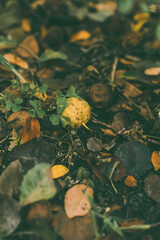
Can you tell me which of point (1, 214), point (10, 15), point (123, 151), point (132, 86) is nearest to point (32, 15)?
point (10, 15)

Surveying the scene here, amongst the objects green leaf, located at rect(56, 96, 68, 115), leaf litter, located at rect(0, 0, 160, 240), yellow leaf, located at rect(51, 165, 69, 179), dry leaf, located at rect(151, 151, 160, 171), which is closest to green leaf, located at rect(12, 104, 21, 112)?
leaf litter, located at rect(0, 0, 160, 240)

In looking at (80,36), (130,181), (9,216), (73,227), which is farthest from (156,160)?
(80,36)

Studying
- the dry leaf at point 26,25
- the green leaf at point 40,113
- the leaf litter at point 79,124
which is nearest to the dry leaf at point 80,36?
the leaf litter at point 79,124

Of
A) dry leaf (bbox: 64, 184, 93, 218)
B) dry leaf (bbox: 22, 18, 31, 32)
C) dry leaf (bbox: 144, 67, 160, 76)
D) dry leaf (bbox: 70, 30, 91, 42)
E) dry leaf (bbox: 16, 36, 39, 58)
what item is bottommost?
dry leaf (bbox: 64, 184, 93, 218)

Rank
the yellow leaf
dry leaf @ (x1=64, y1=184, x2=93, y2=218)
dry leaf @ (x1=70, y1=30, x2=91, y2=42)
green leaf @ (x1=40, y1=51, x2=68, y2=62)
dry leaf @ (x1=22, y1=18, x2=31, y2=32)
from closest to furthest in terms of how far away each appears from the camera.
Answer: dry leaf @ (x1=64, y1=184, x2=93, y2=218), the yellow leaf, green leaf @ (x1=40, y1=51, x2=68, y2=62), dry leaf @ (x1=70, y1=30, x2=91, y2=42), dry leaf @ (x1=22, y1=18, x2=31, y2=32)

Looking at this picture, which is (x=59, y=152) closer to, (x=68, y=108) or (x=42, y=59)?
(x=68, y=108)

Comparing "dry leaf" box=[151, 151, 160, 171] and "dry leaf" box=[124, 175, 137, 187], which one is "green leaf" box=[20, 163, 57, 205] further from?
"dry leaf" box=[151, 151, 160, 171]

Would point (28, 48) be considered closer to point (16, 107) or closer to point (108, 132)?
point (16, 107)
